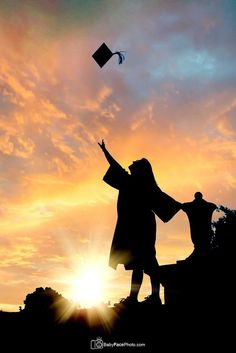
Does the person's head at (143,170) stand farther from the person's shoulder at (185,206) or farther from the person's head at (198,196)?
the person's head at (198,196)

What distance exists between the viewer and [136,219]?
7.28 metres

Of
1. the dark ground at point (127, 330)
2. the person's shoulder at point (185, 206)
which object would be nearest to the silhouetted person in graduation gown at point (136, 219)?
the person's shoulder at point (185, 206)

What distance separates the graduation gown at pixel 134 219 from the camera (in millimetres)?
7066

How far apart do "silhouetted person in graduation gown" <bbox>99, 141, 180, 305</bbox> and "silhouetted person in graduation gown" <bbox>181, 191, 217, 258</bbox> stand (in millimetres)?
314

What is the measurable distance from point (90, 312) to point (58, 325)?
22.5 inches

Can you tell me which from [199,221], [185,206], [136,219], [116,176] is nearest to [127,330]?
[136,219]

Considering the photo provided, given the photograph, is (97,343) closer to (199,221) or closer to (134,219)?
(134,219)

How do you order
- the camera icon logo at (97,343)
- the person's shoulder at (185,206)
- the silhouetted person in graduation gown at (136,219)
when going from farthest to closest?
the person's shoulder at (185,206)
the silhouetted person in graduation gown at (136,219)
the camera icon logo at (97,343)

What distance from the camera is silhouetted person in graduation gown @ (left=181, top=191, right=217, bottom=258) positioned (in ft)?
24.3

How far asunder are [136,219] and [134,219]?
39 millimetres

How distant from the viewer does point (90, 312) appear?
655cm

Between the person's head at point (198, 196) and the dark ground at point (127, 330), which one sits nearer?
the dark ground at point (127, 330)

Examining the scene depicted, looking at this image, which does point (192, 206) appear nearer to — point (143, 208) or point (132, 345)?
point (143, 208)

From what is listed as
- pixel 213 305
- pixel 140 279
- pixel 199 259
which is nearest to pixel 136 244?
pixel 140 279
